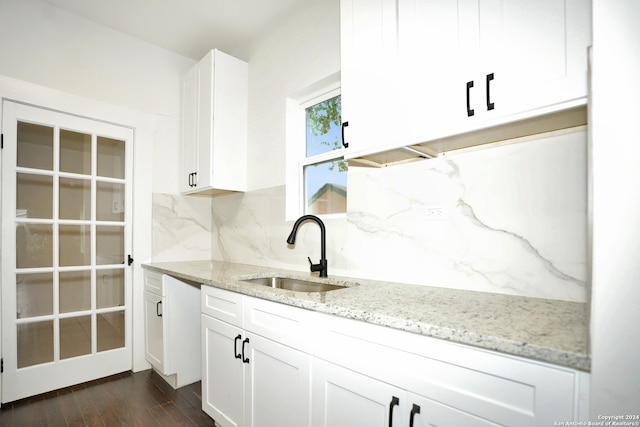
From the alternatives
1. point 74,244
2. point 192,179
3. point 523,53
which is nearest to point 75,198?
point 74,244

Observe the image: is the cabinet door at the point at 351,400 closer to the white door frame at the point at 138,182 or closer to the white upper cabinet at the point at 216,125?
the white upper cabinet at the point at 216,125

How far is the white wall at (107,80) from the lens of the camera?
2291mm

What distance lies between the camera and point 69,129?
2.51 meters

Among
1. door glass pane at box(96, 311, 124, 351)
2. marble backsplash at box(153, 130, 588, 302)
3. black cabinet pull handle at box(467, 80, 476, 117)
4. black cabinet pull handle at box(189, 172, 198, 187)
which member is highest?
black cabinet pull handle at box(467, 80, 476, 117)

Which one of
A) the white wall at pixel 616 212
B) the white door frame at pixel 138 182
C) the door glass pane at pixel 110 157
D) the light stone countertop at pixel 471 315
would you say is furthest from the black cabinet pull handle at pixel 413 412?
the door glass pane at pixel 110 157

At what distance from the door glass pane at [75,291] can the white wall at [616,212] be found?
305 cm

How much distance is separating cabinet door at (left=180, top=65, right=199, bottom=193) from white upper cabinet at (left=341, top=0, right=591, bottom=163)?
5.53ft

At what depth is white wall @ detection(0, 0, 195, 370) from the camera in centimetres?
229

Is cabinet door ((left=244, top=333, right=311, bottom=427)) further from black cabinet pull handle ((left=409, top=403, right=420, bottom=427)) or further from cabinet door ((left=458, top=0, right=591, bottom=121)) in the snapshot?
cabinet door ((left=458, top=0, right=591, bottom=121))

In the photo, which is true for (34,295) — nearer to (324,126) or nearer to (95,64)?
(95,64)

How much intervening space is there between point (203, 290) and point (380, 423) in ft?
4.25

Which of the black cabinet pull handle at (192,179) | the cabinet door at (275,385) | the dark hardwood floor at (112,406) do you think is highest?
the black cabinet pull handle at (192,179)

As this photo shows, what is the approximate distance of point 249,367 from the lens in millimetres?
1592

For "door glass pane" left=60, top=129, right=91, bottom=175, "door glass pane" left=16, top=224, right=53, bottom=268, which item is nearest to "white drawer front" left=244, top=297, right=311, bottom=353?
"door glass pane" left=16, top=224, right=53, bottom=268
